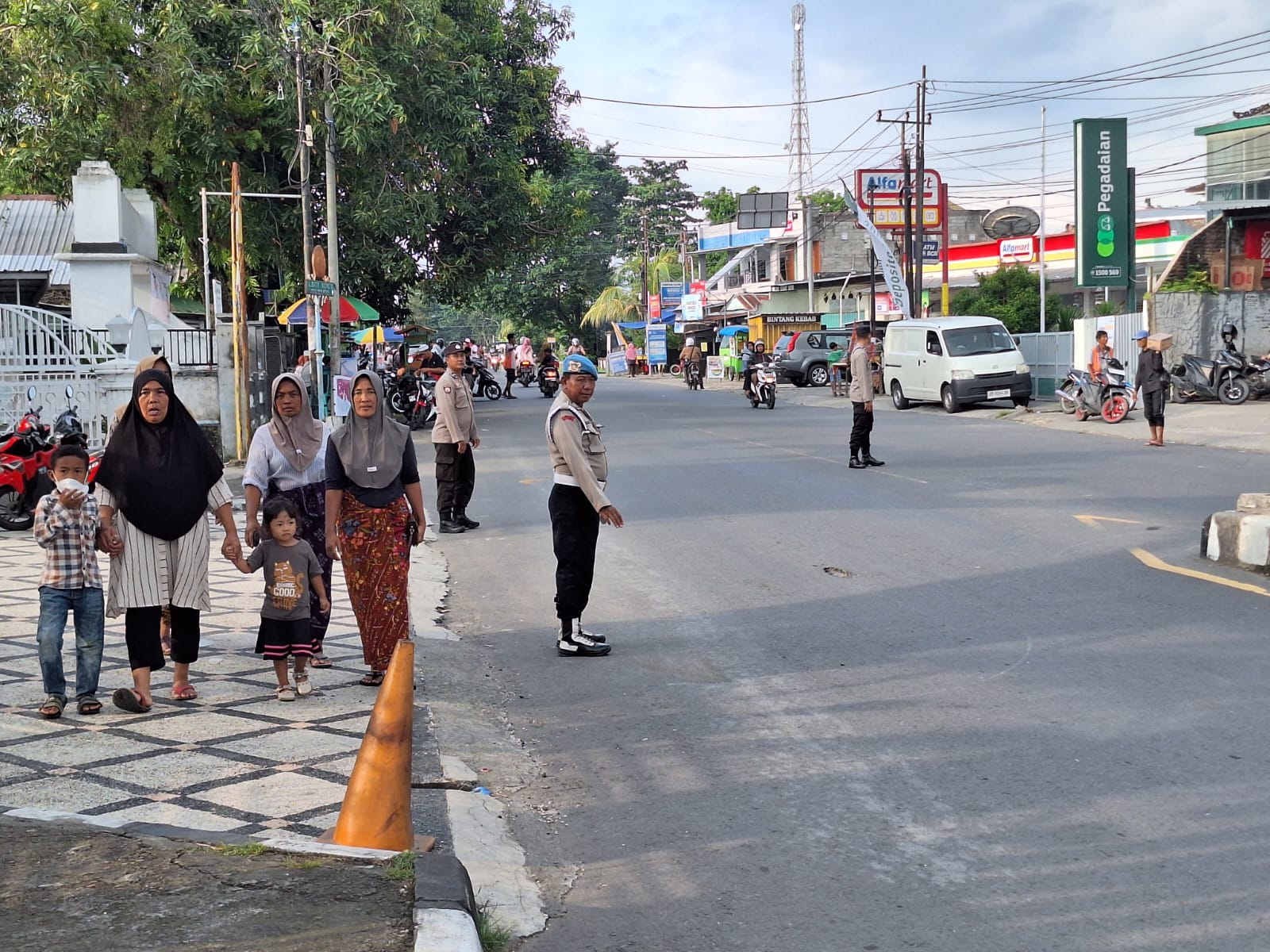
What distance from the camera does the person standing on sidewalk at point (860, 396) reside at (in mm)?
16953

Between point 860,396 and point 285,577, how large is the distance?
11.1m

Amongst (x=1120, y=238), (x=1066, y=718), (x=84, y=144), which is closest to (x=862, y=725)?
(x=1066, y=718)

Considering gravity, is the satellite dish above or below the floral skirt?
above

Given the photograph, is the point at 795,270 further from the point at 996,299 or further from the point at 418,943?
the point at 418,943

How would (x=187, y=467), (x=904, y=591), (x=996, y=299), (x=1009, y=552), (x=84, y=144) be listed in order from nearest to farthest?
(x=187, y=467) < (x=904, y=591) < (x=1009, y=552) < (x=84, y=144) < (x=996, y=299)

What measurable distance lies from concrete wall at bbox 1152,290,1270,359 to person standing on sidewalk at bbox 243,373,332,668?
986 inches

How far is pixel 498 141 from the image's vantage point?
1457 inches

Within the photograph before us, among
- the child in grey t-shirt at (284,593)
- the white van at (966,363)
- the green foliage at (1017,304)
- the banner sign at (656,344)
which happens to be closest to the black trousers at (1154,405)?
the white van at (966,363)

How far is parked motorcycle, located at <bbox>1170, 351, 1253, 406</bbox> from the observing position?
25766 mm

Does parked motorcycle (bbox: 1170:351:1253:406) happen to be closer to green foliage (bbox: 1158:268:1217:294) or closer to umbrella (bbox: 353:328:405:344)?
green foliage (bbox: 1158:268:1217:294)

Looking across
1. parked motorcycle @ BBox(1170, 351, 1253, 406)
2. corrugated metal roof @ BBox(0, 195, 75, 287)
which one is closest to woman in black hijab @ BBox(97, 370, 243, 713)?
corrugated metal roof @ BBox(0, 195, 75, 287)

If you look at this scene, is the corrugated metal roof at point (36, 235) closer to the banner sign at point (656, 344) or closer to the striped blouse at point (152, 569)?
the striped blouse at point (152, 569)

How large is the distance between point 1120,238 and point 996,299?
11770mm

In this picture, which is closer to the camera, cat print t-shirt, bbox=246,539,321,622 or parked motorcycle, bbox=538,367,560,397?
cat print t-shirt, bbox=246,539,321,622
